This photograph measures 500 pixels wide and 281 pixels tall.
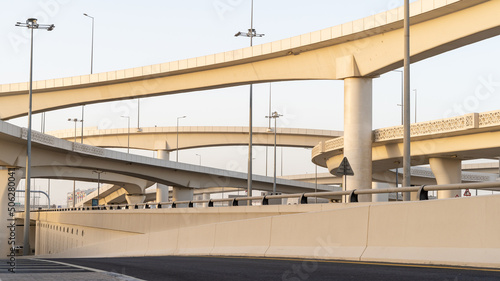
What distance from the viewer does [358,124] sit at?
1404 inches

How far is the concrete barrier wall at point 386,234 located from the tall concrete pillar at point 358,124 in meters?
14.6

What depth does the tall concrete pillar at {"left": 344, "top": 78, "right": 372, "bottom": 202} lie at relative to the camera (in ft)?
116

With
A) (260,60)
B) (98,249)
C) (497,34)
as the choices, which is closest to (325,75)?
(260,60)

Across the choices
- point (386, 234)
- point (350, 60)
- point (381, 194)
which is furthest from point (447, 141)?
point (381, 194)

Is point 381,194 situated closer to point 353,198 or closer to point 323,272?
point 353,198

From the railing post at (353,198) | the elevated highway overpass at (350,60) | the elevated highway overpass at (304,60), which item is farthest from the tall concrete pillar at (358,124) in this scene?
the railing post at (353,198)

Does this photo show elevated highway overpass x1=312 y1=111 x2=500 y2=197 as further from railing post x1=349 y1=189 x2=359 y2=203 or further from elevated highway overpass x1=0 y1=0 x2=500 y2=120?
railing post x1=349 y1=189 x2=359 y2=203

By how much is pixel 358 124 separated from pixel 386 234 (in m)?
21.8

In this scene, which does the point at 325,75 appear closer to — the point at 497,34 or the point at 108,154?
the point at 497,34

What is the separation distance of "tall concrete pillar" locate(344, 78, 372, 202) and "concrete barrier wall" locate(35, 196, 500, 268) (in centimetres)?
1461

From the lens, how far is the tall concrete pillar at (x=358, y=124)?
3538 cm

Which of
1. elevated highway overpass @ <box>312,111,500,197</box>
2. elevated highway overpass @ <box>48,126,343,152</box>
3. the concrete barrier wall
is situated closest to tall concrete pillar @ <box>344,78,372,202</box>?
elevated highway overpass @ <box>312,111,500,197</box>

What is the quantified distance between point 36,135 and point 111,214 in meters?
12.4

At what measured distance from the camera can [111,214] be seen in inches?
1731
